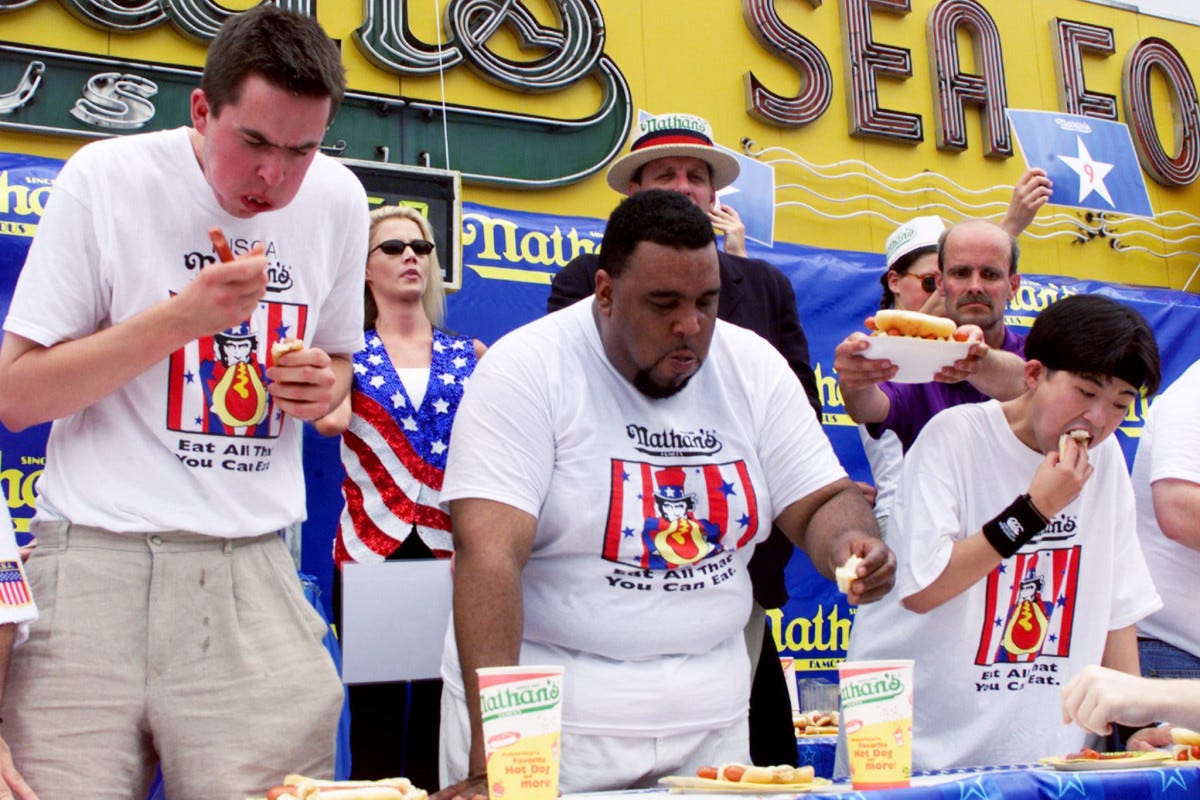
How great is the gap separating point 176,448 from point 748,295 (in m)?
1.58

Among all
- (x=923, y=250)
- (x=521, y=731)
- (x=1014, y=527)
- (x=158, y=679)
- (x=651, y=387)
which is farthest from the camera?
(x=923, y=250)

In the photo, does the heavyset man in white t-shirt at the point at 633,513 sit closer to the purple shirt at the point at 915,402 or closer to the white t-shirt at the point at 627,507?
the white t-shirt at the point at 627,507

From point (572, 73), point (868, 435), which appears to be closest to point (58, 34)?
point (572, 73)

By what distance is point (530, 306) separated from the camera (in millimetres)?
4098

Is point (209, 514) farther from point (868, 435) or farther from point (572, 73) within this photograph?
point (572, 73)

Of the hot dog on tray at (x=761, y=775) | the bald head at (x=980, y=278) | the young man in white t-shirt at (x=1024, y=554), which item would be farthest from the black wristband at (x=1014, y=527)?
the bald head at (x=980, y=278)

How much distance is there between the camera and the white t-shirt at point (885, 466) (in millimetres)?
2975

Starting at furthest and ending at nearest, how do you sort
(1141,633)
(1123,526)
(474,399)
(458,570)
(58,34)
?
(58,34), (1141,633), (1123,526), (474,399), (458,570)

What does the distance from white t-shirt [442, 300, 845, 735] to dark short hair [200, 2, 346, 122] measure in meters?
0.54

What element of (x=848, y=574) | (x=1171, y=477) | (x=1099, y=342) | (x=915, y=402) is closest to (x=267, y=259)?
(x=848, y=574)

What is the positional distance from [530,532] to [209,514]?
47cm

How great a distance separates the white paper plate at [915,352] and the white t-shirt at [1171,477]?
23.2 inches

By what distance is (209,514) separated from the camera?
1.68 metres

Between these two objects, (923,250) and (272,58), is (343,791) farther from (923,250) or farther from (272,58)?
(923,250)
